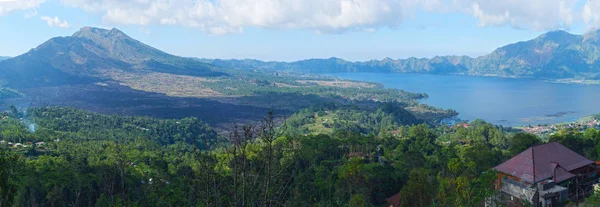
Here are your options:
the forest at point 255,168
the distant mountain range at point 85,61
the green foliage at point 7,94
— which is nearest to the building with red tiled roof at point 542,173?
the forest at point 255,168

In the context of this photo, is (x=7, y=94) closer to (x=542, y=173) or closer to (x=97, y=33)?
(x=542, y=173)

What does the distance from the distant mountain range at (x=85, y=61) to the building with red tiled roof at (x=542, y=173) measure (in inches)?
3565

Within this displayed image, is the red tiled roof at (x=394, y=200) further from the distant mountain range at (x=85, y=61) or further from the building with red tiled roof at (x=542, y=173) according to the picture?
the distant mountain range at (x=85, y=61)

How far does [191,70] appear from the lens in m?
127

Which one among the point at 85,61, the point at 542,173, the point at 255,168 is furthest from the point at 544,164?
the point at 85,61

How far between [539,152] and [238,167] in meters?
13.2

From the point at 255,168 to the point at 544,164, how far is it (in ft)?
39.4

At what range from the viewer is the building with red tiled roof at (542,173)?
43.6 feet

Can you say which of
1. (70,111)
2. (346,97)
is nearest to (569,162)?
(70,111)

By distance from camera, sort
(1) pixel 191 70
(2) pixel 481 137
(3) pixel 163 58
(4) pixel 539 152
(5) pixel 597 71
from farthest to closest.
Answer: (5) pixel 597 71, (3) pixel 163 58, (1) pixel 191 70, (2) pixel 481 137, (4) pixel 539 152

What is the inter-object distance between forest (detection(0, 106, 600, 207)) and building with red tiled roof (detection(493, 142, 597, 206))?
101 centimetres

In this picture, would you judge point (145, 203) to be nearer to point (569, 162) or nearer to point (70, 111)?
point (569, 162)

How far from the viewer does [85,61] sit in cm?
11181

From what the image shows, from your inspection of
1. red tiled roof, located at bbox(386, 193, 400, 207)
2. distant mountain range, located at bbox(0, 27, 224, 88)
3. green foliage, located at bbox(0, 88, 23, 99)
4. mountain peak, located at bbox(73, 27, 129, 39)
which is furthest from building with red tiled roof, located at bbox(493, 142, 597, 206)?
mountain peak, located at bbox(73, 27, 129, 39)
